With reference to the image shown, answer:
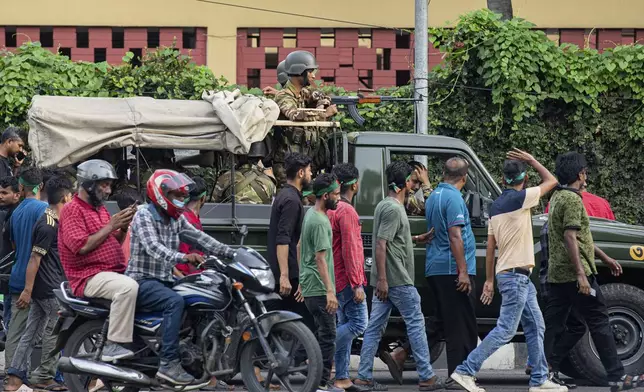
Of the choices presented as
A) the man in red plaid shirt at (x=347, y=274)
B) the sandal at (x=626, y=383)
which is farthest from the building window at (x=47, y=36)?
the sandal at (x=626, y=383)

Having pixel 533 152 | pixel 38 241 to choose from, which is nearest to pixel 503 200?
pixel 38 241

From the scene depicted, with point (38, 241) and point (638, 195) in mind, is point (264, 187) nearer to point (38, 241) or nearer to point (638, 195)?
point (38, 241)

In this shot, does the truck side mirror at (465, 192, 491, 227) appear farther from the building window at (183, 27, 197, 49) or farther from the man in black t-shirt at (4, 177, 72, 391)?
the building window at (183, 27, 197, 49)

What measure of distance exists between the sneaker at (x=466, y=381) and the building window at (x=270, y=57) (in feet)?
35.4

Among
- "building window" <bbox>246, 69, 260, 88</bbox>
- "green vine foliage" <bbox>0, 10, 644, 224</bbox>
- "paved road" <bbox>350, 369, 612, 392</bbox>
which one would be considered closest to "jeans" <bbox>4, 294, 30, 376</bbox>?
"paved road" <bbox>350, 369, 612, 392</bbox>

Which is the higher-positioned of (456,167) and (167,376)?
(456,167)

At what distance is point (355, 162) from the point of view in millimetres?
11219

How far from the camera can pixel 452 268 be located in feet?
34.4

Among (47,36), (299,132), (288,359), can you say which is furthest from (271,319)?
(47,36)

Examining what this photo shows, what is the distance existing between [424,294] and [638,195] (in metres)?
5.17

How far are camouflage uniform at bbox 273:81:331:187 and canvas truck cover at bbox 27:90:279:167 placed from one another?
32cm

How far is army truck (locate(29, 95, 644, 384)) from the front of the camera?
36.3ft

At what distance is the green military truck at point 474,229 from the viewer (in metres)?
11.1

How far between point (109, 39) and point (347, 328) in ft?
36.4
